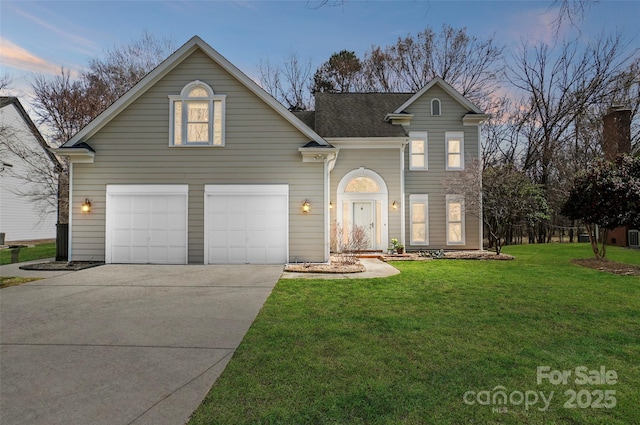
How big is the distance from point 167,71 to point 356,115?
8.19 meters

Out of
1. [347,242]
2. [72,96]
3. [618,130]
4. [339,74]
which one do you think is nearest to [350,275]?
[347,242]

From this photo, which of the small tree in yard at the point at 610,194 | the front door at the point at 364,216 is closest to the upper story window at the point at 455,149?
the front door at the point at 364,216

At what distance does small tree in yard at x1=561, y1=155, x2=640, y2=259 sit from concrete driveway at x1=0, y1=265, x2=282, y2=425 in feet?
36.1

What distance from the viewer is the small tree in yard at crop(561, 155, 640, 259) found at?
1007cm

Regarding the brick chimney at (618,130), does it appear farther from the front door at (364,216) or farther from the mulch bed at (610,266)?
the front door at (364,216)

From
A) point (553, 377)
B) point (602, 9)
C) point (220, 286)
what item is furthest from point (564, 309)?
point (220, 286)

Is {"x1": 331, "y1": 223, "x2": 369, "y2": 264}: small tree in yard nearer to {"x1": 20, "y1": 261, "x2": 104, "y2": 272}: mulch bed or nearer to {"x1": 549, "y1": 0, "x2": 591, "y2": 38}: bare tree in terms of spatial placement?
{"x1": 20, "y1": 261, "x2": 104, "y2": 272}: mulch bed

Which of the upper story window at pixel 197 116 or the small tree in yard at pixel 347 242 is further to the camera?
the small tree in yard at pixel 347 242

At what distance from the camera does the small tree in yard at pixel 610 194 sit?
10.1 m

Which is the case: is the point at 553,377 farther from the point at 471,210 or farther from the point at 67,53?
the point at 67,53

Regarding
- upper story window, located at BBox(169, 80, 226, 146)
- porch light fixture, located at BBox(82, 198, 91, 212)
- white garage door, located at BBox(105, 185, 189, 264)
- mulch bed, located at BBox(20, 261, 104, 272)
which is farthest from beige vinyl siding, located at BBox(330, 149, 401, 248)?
mulch bed, located at BBox(20, 261, 104, 272)

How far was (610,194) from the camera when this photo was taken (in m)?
10.5

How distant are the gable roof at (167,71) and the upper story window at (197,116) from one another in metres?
0.81

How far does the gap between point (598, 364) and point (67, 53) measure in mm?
24730
